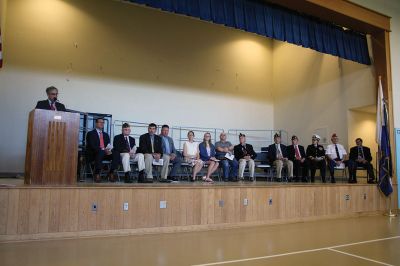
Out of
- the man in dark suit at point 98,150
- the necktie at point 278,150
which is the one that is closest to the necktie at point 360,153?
the necktie at point 278,150

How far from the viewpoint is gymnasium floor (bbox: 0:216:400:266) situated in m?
2.84

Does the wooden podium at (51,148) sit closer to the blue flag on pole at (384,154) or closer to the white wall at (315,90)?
the blue flag on pole at (384,154)

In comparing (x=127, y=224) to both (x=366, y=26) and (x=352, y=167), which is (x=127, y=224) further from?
(x=366, y=26)

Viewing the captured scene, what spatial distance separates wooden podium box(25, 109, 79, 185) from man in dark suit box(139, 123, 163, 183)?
58.3 inches

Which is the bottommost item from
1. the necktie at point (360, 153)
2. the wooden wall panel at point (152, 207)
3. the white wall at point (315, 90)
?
the wooden wall panel at point (152, 207)

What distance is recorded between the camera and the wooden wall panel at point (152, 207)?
3.49 meters

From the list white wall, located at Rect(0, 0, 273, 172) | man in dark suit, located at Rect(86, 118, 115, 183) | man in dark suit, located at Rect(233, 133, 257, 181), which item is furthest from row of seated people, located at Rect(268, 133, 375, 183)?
man in dark suit, located at Rect(86, 118, 115, 183)

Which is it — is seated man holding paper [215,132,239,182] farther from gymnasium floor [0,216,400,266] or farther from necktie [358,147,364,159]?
necktie [358,147,364,159]

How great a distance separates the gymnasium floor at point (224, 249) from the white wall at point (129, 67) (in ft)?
12.6

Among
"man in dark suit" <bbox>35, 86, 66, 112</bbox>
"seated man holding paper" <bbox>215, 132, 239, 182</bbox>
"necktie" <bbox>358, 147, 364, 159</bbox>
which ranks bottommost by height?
"seated man holding paper" <bbox>215, 132, 239, 182</bbox>

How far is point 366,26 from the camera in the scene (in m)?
Answer: 6.18

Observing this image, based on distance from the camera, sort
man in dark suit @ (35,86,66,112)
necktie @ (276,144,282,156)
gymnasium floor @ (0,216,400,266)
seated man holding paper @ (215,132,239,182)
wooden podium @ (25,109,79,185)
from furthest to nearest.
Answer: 1. necktie @ (276,144,282,156)
2. seated man holding paper @ (215,132,239,182)
3. man in dark suit @ (35,86,66,112)
4. wooden podium @ (25,109,79,185)
5. gymnasium floor @ (0,216,400,266)

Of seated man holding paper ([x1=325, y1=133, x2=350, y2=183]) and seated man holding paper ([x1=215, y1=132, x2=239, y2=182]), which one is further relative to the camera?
seated man holding paper ([x1=325, y1=133, x2=350, y2=183])

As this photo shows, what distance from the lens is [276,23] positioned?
572cm
